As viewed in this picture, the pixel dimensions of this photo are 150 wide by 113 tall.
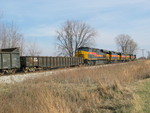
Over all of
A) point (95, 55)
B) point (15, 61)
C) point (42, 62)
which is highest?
point (95, 55)

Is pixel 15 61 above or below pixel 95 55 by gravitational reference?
below

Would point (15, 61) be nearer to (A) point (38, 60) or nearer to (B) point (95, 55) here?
(A) point (38, 60)

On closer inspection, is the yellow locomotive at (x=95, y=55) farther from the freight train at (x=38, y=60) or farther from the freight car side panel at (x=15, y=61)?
the freight car side panel at (x=15, y=61)

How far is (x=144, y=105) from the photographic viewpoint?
5734mm

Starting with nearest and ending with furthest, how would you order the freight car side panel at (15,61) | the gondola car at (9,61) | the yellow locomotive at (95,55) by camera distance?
1. the gondola car at (9,61)
2. the freight car side panel at (15,61)
3. the yellow locomotive at (95,55)

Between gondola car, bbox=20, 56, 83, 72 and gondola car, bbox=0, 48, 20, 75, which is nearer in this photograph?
gondola car, bbox=0, 48, 20, 75

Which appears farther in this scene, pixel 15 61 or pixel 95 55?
pixel 95 55

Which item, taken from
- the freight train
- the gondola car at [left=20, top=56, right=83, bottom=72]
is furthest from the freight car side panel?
the gondola car at [left=20, top=56, right=83, bottom=72]

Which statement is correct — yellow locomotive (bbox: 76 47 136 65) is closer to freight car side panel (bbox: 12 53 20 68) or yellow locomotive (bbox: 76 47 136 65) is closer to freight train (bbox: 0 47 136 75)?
freight train (bbox: 0 47 136 75)

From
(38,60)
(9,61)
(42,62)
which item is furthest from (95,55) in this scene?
(9,61)

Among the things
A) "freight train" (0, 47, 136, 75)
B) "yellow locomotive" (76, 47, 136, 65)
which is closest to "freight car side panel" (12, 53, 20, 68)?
"freight train" (0, 47, 136, 75)

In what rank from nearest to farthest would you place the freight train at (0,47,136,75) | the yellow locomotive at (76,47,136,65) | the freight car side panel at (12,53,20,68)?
the freight train at (0,47,136,75), the freight car side panel at (12,53,20,68), the yellow locomotive at (76,47,136,65)

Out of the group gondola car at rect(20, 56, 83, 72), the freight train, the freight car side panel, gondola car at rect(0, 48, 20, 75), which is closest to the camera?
gondola car at rect(0, 48, 20, 75)

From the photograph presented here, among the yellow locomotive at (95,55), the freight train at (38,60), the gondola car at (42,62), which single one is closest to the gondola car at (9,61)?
the freight train at (38,60)
